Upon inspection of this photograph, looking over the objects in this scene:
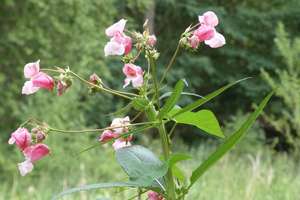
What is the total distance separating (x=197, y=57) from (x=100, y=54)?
163 inches

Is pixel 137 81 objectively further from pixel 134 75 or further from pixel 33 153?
pixel 33 153

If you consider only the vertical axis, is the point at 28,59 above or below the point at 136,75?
above

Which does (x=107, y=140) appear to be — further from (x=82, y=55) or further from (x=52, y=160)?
(x=82, y=55)

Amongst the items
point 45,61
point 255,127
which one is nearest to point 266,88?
point 255,127

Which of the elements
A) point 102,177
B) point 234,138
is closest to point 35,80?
point 234,138

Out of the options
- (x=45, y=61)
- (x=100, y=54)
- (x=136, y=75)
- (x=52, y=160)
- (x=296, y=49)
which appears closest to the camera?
(x=136, y=75)

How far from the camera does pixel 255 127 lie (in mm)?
10961

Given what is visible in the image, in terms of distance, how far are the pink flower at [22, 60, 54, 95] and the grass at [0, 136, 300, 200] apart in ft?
6.56

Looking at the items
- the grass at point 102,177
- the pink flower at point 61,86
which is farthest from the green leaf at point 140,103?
the grass at point 102,177

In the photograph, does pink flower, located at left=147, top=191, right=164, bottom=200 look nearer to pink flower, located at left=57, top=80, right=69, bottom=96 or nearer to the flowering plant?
the flowering plant

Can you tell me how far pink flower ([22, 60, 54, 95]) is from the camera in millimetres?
1199

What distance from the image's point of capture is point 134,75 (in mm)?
1160

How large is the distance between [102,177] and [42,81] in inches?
205

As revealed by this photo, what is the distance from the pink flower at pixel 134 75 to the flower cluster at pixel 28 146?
18 cm
